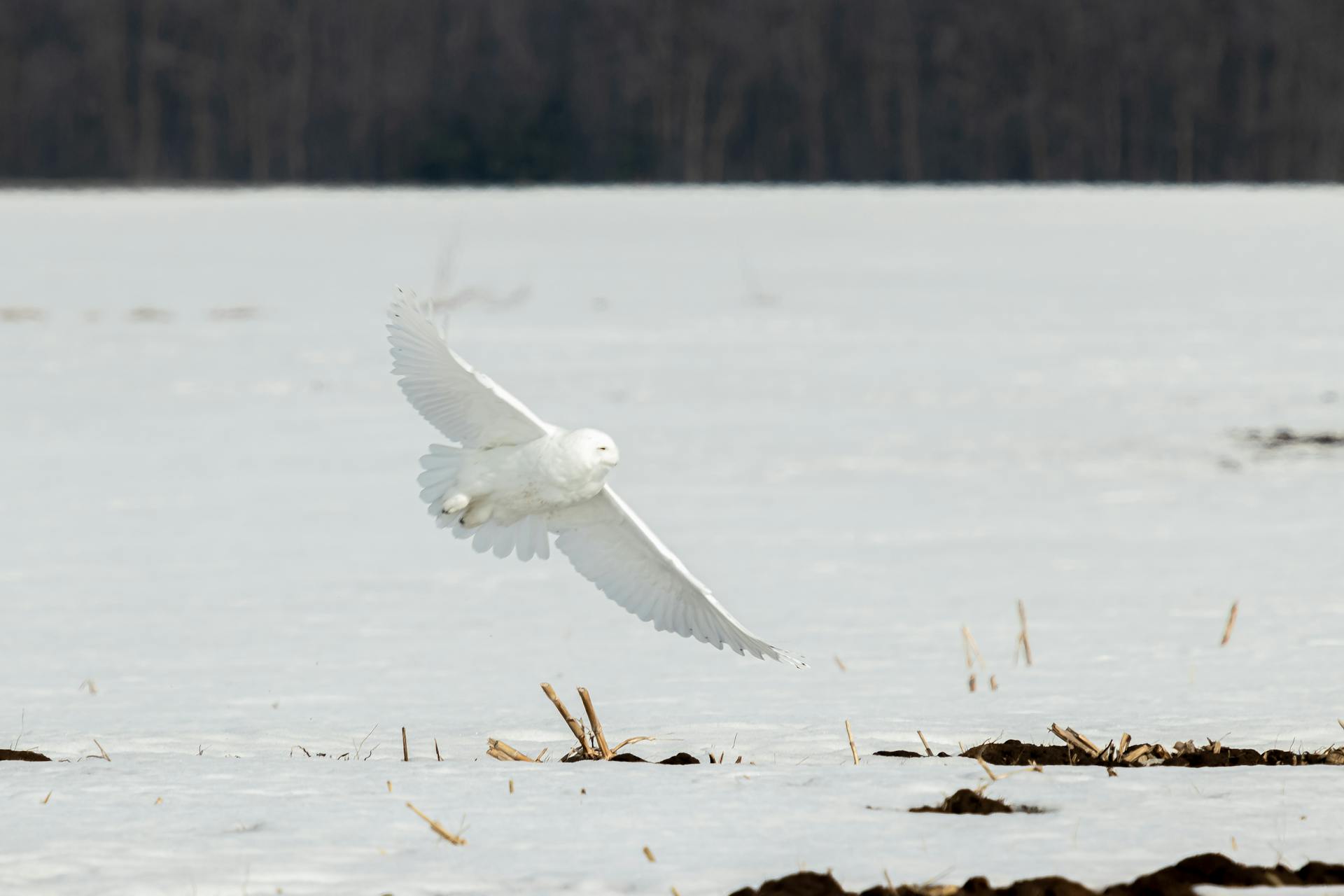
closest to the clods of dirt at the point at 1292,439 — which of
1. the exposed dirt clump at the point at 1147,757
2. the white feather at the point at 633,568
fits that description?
the white feather at the point at 633,568

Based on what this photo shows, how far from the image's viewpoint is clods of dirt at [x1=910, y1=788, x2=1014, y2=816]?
4492 mm

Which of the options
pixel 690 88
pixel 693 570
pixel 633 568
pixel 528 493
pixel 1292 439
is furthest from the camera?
pixel 690 88

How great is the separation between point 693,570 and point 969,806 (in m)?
5.64

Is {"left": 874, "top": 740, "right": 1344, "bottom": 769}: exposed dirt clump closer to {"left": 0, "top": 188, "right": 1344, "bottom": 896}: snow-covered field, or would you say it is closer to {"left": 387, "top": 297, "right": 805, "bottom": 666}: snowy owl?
{"left": 0, "top": 188, "right": 1344, "bottom": 896}: snow-covered field

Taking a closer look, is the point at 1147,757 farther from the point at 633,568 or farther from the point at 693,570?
the point at 693,570

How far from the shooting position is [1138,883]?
3.79m

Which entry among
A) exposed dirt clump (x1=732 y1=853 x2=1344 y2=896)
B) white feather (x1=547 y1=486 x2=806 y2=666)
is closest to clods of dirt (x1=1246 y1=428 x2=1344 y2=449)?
white feather (x1=547 y1=486 x2=806 y2=666)

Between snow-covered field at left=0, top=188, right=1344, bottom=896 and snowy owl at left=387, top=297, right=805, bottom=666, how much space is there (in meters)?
0.46

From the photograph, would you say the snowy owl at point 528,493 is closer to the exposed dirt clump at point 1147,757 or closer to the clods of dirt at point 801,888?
the exposed dirt clump at point 1147,757

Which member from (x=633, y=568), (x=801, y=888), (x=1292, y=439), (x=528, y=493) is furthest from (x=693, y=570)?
(x=801, y=888)

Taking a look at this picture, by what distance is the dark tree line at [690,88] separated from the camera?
48.8 meters

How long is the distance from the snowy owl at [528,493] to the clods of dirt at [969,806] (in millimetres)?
1305

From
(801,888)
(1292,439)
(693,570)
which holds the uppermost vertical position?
(1292,439)

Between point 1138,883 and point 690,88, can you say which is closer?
point 1138,883
